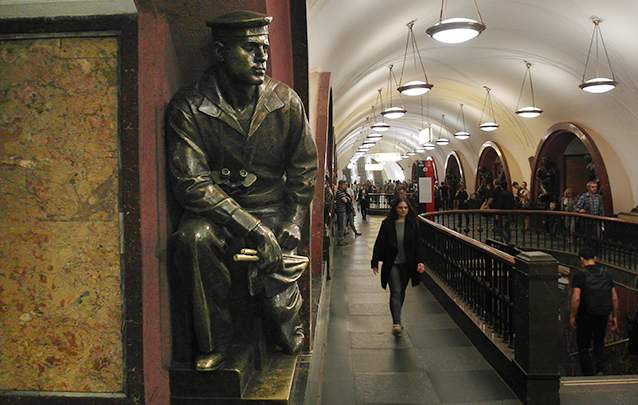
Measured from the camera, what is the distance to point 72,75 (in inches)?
73.1

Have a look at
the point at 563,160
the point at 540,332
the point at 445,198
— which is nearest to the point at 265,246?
the point at 540,332

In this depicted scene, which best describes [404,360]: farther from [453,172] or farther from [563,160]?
[453,172]

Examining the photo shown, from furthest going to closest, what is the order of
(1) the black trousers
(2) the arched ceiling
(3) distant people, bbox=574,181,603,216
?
(3) distant people, bbox=574,181,603,216
(2) the arched ceiling
(1) the black trousers

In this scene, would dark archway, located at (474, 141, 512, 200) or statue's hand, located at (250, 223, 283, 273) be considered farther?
dark archway, located at (474, 141, 512, 200)

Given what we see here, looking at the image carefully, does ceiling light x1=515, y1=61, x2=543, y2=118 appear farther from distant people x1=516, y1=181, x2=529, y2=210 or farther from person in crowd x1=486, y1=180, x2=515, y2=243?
distant people x1=516, y1=181, x2=529, y2=210

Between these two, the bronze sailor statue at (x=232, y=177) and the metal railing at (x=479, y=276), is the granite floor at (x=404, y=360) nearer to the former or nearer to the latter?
the metal railing at (x=479, y=276)

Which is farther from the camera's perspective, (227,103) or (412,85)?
(412,85)

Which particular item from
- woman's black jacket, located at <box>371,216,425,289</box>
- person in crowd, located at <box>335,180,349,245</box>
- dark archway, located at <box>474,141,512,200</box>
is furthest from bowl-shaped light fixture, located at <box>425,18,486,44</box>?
dark archway, located at <box>474,141,512,200</box>

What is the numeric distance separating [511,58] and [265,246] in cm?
1447

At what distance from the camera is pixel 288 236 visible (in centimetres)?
230

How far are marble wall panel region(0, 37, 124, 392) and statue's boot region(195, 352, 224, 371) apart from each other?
32 cm

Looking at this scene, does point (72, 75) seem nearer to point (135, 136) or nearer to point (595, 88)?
point (135, 136)

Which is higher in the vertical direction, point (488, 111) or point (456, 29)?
point (488, 111)

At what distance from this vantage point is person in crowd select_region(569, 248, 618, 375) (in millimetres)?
5406
